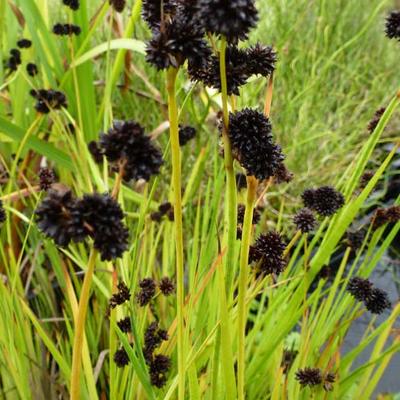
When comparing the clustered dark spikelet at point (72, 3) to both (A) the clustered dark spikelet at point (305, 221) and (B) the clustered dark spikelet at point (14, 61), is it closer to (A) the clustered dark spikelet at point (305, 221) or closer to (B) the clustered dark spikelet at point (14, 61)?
(B) the clustered dark spikelet at point (14, 61)

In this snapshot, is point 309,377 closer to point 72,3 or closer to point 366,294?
point 366,294

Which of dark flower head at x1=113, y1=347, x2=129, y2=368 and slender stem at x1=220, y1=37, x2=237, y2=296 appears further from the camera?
dark flower head at x1=113, y1=347, x2=129, y2=368

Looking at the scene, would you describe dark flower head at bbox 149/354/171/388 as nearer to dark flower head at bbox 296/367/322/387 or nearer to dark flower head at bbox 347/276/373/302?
dark flower head at bbox 296/367/322/387

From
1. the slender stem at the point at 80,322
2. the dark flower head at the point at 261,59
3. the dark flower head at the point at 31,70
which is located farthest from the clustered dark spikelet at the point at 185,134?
the slender stem at the point at 80,322

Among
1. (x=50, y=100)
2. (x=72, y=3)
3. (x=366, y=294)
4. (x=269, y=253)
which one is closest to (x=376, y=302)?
(x=366, y=294)

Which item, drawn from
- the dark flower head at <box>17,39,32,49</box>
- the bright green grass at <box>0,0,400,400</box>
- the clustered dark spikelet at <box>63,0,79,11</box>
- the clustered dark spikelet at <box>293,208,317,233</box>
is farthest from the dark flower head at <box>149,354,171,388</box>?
the dark flower head at <box>17,39,32,49</box>
